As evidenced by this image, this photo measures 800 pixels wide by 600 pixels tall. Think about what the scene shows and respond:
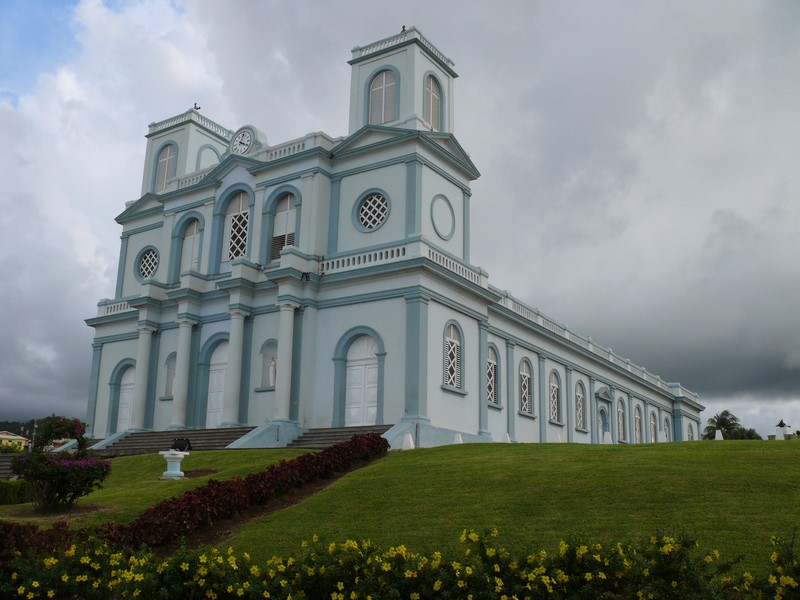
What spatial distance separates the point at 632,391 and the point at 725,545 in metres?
42.2

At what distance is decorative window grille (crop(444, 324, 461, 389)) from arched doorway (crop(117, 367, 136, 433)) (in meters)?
13.8

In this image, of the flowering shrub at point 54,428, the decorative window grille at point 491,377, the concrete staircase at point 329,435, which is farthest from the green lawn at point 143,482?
the decorative window grille at point 491,377

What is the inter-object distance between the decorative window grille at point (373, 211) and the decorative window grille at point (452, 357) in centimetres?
448

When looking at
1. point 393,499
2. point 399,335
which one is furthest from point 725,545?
point 399,335

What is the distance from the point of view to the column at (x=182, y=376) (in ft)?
100

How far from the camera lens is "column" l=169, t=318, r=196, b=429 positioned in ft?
100

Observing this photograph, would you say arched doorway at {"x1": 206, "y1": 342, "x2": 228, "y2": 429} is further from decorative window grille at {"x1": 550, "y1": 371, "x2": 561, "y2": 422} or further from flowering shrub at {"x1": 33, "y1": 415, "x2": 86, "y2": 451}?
decorative window grille at {"x1": 550, "y1": 371, "x2": 561, "y2": 422}

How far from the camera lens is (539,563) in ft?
29.6

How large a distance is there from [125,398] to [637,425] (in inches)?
1210

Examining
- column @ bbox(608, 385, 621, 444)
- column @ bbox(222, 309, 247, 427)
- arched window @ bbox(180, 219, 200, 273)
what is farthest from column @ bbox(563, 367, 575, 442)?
arched window @ bbox(180, 219, 200, 273)

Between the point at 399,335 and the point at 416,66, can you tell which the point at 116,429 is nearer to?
the point at 399,335

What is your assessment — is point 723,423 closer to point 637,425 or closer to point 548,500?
point 637,425

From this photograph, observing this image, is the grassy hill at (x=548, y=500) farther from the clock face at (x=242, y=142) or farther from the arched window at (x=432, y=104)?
the clock face at (x=242, y=142)

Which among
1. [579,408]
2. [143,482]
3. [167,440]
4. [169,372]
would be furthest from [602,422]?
[143,482]
